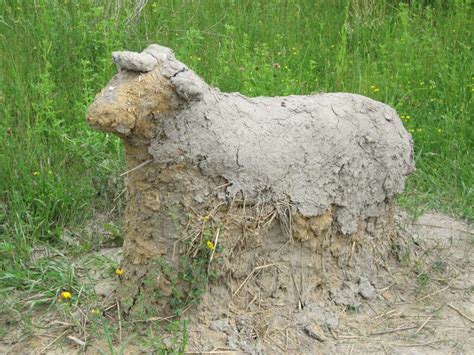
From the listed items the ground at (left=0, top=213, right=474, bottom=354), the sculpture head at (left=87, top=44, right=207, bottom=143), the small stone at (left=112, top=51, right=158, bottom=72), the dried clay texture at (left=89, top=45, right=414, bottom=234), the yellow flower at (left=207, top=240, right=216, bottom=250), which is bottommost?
the ground at (left=0, top=213, right=474, bottom=354)

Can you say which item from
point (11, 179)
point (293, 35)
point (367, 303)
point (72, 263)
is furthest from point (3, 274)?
point (293, 35)

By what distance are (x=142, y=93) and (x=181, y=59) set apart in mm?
2320

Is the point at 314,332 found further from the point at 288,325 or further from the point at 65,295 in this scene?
the point at 65,295

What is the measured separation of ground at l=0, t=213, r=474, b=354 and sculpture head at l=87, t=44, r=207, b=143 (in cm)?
82

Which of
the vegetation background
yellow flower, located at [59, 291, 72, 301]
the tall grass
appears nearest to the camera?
yellow flower, located at [59, 291, 72, 301]

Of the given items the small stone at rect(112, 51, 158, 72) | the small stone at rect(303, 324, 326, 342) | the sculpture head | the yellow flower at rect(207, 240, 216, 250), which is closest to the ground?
the small stone at rect(303, 324, 326, 342)

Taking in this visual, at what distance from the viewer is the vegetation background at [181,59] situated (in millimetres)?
4074

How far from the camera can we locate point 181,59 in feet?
17.2

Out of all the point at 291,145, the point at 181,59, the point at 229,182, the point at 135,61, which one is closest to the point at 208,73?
the point at 181,59

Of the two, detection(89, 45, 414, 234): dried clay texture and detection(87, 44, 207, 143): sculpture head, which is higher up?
detection(87, 44, 207, 143): sculpture head

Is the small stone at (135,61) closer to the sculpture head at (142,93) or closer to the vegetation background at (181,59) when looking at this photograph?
the sculpture head at (142,93)

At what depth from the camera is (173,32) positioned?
6.05 meters

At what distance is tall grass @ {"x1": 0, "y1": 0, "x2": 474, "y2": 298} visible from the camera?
13.9 ft

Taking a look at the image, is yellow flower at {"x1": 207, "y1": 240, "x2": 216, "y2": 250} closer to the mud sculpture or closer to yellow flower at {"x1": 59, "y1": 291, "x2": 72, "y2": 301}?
the mud sculpture
